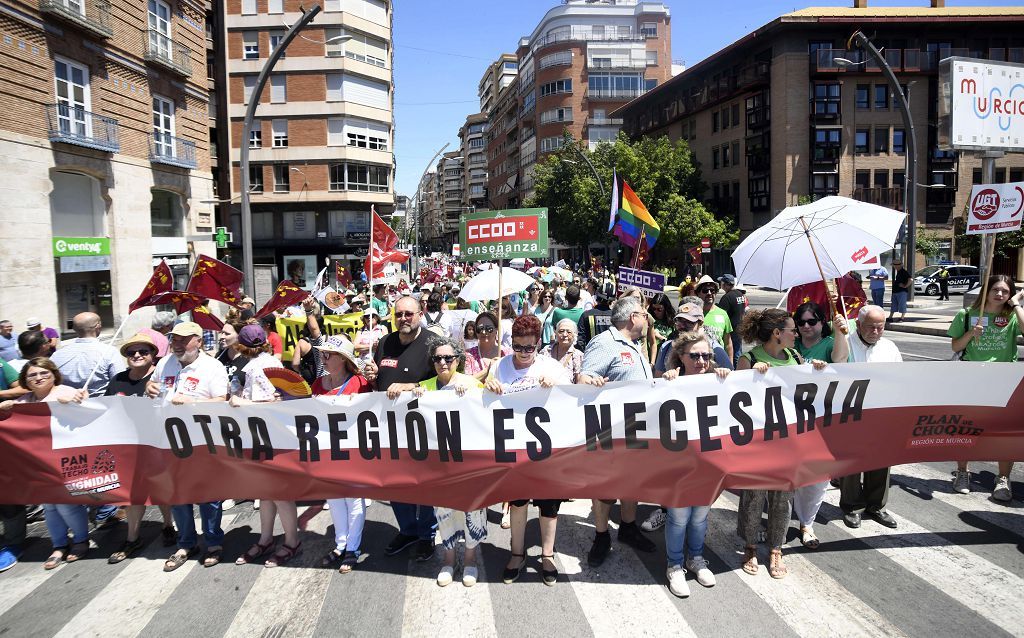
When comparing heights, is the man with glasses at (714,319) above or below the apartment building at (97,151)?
below

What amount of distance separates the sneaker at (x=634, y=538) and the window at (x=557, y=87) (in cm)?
6807

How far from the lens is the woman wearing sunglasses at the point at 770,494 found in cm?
459

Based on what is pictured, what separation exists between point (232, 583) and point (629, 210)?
26.3 feet

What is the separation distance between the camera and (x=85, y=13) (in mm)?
18500

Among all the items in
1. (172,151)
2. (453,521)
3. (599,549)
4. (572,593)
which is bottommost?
(572,593)

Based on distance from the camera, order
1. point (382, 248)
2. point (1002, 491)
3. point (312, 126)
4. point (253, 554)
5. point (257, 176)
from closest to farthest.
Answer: point (253, 554) < point (1002, 491) < point (382, 248) < point (312, 126) < point (257, 176)

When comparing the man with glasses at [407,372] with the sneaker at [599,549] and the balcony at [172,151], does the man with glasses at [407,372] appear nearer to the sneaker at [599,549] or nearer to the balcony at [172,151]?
the sneaker at [599,549]

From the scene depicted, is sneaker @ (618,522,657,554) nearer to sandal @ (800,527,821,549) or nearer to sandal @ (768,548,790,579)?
sandal @ (768,548,790,579)

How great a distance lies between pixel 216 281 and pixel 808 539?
285 inches

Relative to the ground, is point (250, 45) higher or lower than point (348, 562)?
higher

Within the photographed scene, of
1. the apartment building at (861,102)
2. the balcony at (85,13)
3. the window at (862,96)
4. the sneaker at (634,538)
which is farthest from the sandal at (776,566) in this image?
the window at (862,96)

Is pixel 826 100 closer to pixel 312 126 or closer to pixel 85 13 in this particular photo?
pixel 312 126

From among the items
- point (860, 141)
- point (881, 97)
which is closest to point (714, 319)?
point (860, 141)

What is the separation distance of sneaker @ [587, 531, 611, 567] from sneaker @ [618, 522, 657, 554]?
0.29 m
